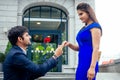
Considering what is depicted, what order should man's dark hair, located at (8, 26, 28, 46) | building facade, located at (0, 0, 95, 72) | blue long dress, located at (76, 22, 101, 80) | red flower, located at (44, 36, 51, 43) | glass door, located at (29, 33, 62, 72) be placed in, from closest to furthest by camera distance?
1. man's dark hair, located at (8, 26, 28, 46)
2. blue long dress, located at (76, 22, 101, 80)
3. glass door, located at (29, 33, 62, 72)
4. building facade, located at (0, 0, 95, 72)
5. red flower, located at (44, 36, 51, 43)

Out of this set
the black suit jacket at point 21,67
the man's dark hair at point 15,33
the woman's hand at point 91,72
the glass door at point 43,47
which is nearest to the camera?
the black suit jacket at point 21,67

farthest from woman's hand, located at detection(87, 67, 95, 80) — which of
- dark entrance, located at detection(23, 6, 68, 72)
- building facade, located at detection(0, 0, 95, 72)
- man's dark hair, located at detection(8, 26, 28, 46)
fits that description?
dark entrance, located at detection(23, 6, 68, 72)

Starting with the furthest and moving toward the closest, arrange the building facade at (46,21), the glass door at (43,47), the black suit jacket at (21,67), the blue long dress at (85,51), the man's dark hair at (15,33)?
the building facade at (46,21)
the glass door at (43,47)
the blue long dress at (85,51)
the man's dark hair at (15,33)
the black suit jacket at (21,67)

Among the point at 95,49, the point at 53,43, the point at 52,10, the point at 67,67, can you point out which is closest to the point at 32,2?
the point at 52,10

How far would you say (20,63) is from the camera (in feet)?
11.0

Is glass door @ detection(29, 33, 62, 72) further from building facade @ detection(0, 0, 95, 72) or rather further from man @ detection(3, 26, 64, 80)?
man @ detection(3, 26, 64, 80)

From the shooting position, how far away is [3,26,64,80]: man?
11.0 feet

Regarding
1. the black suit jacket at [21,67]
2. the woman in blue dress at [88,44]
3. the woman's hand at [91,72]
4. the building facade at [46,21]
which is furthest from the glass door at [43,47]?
the black suit jacket at [21,67]

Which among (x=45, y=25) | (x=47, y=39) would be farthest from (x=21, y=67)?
(x=45, y=25)

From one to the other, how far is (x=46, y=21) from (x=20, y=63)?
53.1 feet

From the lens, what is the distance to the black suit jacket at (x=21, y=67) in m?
3.34

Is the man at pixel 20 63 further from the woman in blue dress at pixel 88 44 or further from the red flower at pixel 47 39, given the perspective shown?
the red flower at pixel 47 39

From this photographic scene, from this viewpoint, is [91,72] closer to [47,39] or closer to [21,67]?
[21,67]

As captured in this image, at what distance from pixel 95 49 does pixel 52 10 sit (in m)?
15.9
